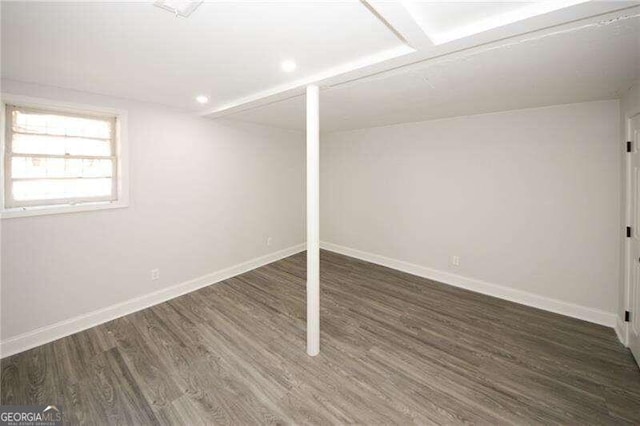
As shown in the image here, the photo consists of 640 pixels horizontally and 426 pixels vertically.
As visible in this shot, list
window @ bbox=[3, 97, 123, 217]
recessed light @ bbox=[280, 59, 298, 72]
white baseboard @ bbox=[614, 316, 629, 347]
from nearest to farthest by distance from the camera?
recessed light @ bbox=[280, 59, 298, 72], window @ bbox=[3, 97, 123, 217], white baseboard @ bbox=[614, 316, 629, 347]

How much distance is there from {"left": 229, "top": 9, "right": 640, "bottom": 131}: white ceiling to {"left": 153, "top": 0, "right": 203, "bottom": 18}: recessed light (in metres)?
1.40

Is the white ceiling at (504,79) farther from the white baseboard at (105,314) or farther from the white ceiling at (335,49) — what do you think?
the white baseboard at (105,314)

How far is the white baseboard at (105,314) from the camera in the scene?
2.45m

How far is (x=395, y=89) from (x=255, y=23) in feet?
4.98

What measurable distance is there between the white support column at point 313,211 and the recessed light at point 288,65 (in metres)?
0.25

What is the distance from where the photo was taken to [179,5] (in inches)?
52.5

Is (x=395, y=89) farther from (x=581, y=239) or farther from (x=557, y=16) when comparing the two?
(x=581, y=239)

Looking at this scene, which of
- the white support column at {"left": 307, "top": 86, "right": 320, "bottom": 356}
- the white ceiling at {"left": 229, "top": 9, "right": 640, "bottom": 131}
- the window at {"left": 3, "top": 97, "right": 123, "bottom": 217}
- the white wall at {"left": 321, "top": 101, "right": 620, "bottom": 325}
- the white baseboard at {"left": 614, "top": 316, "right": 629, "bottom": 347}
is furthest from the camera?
the white wall at {"left": 321, "top": 101, "right": 620, "bottom": 325}

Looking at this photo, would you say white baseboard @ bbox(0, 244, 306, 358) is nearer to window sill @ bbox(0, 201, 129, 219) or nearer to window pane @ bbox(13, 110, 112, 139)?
window sill @ bbox(0, 201, 129, 219)

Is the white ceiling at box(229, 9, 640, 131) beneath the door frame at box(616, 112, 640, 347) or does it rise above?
above

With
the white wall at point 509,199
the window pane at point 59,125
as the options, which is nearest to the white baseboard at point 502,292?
the white wall at point 509,199

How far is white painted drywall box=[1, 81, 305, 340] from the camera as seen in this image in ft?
8.21

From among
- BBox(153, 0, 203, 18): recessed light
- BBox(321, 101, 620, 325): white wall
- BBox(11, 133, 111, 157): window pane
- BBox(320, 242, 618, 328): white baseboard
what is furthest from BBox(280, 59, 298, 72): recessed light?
BBox(320, 242, 618, 328): white baseboard

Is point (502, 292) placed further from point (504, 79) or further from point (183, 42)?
point (183, 42)
